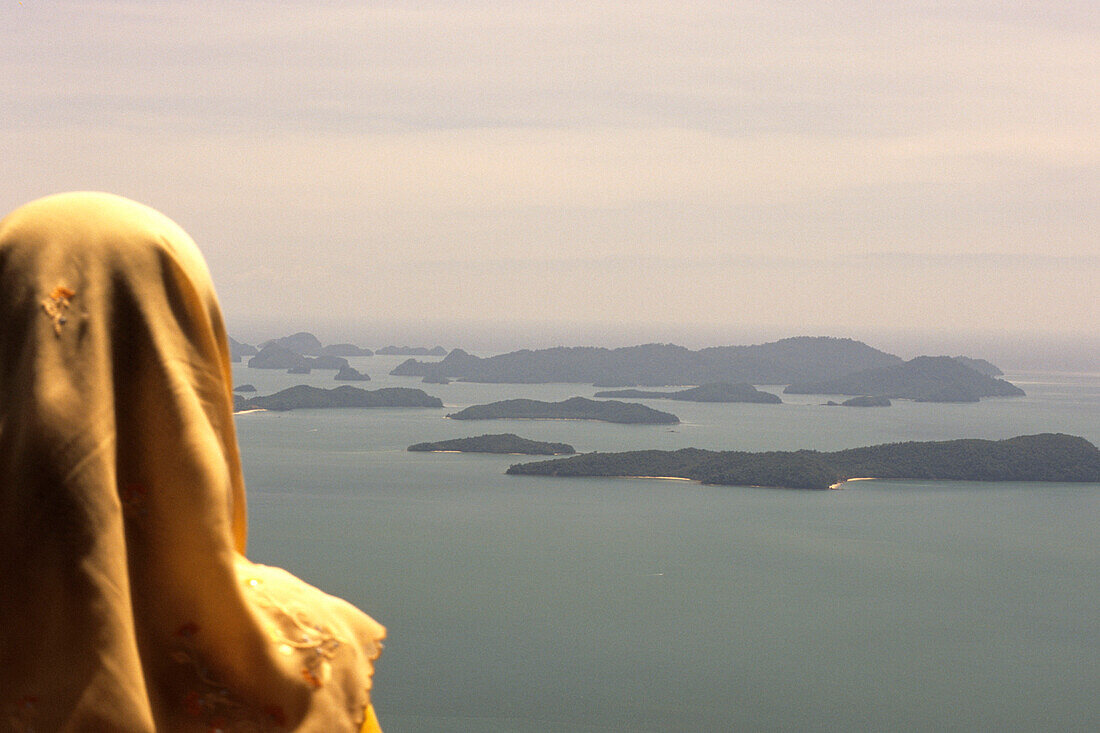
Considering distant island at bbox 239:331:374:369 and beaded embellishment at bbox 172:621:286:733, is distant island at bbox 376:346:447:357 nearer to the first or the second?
distant island at bbox 239:331:374:369

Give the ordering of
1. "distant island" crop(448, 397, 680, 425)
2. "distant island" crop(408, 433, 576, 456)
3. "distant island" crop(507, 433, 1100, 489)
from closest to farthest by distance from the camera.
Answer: "distant island" crop(507, 433, 1100, 489), "distant island" crop(408, 433, 576, 456), "distant island" crop(448, 397, 680, 425)

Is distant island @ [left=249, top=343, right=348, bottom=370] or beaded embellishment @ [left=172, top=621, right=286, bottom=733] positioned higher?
beaded embellishment @ [left=172, top=621, right=286, bottom=733]

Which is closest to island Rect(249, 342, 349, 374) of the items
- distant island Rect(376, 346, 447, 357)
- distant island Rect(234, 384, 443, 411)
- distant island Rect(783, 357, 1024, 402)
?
distant island Rect(376, 346, 447, 357)

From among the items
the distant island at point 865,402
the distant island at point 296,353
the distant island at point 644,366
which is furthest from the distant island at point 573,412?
the distant island at point 296,353

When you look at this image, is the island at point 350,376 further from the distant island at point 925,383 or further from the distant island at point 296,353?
the distant island at point 925,383

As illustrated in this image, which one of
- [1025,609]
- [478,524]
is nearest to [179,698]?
[1025,609]

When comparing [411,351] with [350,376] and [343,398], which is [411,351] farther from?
[343,398]
